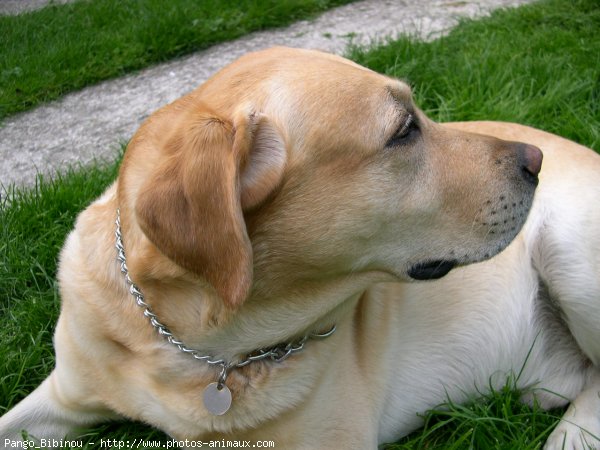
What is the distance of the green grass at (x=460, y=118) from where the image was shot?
111 inches

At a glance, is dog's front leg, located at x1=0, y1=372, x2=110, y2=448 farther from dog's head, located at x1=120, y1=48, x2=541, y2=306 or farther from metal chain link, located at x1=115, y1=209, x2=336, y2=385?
dog's head, located at x1=120, y1=48, x2=541, y2=306

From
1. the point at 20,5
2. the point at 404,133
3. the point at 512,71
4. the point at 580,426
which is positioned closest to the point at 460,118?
the point at 512,71

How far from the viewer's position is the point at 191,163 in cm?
188

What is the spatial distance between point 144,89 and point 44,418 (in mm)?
3300

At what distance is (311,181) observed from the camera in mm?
2117

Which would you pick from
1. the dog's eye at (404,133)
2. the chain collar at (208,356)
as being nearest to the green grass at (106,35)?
the chain collar at (208,356)

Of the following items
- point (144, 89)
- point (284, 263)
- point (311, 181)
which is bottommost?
point (144, 89)

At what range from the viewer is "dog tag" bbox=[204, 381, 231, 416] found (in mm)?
2268

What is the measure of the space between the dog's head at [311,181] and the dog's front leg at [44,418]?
105cm

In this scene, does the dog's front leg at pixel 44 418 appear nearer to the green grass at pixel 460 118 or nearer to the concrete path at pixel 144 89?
the green grass at pixel 460 118

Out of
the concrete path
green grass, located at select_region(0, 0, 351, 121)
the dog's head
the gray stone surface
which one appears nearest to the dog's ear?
the dog's head

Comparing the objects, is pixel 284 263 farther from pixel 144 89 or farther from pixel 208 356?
pixel 144 89

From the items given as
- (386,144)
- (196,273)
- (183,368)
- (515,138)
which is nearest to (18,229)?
(183,368)

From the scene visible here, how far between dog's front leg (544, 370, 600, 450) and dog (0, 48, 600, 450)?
0.01 m
